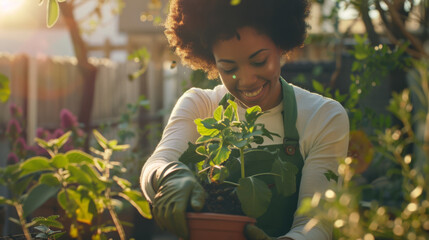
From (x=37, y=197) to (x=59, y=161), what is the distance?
0.07m

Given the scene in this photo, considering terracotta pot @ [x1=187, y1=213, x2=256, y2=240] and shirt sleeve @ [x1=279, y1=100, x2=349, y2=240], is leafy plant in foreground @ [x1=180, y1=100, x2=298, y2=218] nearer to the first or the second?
terracotta pot @ [x1=187, y1=213, x2=256, y2=240]

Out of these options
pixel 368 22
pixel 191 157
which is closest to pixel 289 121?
pixel 191 157

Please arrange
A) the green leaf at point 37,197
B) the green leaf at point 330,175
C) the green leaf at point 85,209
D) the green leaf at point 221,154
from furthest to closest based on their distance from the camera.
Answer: the green leaf at point 330,175 < the green leaf at point 221,154 < the green leaf at point 85,209 < the green leaf at point 37,197

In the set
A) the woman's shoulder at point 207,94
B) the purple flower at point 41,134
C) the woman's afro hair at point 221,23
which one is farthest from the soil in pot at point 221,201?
the purple flower at point 41,134

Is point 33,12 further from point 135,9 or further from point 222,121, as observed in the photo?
point 222,121

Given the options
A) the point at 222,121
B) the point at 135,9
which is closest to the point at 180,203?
the point at 222,121

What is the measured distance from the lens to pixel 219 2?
1634mm

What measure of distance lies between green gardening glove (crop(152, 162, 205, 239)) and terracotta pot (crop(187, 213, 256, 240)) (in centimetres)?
2

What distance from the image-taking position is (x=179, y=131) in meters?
1.81

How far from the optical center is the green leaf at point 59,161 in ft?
3.14

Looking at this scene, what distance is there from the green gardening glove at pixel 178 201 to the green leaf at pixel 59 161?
28 cm

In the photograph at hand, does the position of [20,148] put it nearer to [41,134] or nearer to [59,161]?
[41,134]

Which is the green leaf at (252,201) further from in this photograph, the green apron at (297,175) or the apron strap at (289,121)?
the apron strap at (289,121)

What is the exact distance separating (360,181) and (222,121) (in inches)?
114
